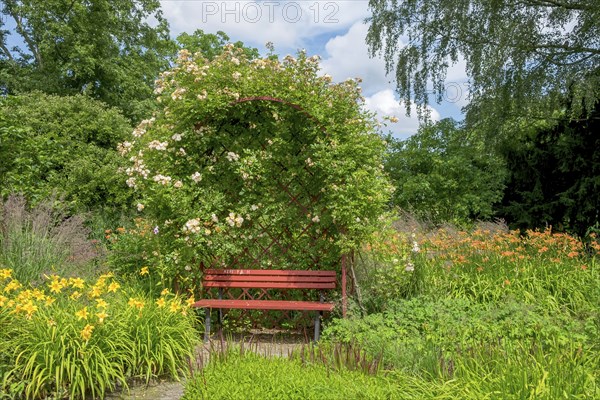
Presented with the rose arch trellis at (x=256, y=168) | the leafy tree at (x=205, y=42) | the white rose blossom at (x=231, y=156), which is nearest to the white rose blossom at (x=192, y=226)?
the rose arch trellis at (x=256, y=168)

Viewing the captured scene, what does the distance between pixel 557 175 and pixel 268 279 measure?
7328mm

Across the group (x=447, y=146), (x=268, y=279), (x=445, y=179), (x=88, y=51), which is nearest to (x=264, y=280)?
(x=268, y=279)

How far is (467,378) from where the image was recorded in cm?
290

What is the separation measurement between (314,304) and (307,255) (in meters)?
0.75

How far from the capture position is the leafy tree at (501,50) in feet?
28.1

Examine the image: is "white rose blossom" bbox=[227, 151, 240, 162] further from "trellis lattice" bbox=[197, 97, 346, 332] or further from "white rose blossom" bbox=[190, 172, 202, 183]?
"white rose blossom" bbox=[190, 172, 202, 183]

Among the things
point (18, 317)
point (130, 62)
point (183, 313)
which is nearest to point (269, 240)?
point (183, 313)

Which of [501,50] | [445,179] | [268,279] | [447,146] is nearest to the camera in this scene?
[268,279]

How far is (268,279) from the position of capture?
535 centimetres

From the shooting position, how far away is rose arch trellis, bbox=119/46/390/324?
5023 mm

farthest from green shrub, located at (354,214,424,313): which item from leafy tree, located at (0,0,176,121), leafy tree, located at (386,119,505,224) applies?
leafy tree, located at (0,0,176,121)

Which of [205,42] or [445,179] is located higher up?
[205,42]

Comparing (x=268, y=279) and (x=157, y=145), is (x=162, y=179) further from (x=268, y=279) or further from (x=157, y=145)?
(x=268, y=279)

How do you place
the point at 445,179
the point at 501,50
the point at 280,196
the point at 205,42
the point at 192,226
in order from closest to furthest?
the point at 192,226, the point at 280,196, the point at 501,50, the point at 445,179, the point at 205,42
